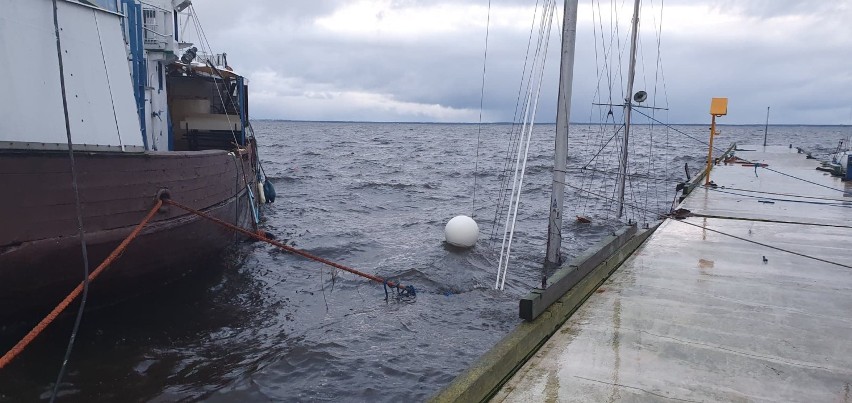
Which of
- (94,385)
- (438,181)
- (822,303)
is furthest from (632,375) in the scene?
(438,181)

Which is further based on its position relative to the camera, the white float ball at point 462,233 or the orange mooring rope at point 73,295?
the white float ball at point 462,233

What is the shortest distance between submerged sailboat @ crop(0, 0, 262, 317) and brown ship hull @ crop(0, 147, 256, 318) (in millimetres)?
13

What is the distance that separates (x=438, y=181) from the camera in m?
29.8

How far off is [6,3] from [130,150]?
7.17 ft

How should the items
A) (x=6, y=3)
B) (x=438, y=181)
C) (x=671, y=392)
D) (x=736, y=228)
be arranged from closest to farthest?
(x=671, y=392) → (x=6, y=3) → (x=736, y=228) → (x=438, y=181)

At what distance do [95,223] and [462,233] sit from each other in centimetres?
800

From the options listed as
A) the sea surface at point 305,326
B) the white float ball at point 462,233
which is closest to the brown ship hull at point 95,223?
the sea surface at point 305,326

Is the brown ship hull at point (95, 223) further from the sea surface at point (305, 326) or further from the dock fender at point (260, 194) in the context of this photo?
the dock fender at point (260, 194)

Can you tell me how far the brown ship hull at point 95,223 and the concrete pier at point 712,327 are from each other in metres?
5.71

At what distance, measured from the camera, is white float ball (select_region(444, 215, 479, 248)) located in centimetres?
1335

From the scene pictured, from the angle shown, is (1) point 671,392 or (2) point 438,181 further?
(2) point 438,181

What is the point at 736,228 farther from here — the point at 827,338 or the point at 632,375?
the point at 632,375

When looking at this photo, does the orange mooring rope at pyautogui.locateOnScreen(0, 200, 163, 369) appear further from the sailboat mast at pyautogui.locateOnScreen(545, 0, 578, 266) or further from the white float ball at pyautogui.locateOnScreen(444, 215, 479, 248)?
the white float ball at pyautogui.locateOnScreen(444, 215, 479, 248)

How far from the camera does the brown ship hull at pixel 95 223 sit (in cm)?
641
